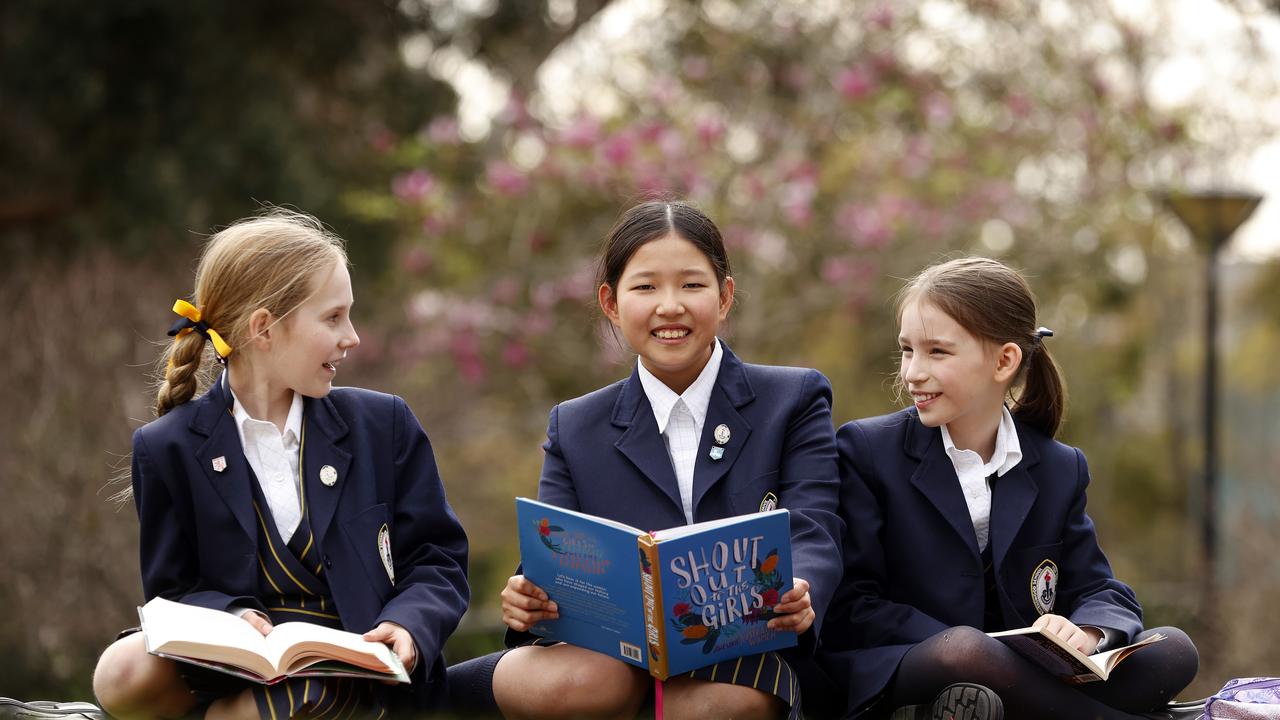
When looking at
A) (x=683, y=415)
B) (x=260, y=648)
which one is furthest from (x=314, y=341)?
(x=683, y=415)

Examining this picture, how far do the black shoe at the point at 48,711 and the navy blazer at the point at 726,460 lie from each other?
3.82 ft

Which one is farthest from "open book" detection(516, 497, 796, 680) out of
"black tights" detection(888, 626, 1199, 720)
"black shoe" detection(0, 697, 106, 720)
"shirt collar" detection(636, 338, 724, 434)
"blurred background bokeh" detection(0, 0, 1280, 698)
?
"blurred background bokeh" detection(0, 0, 1280, 698)

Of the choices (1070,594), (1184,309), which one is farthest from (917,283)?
(1184,309)

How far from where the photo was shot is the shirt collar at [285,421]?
3121mm

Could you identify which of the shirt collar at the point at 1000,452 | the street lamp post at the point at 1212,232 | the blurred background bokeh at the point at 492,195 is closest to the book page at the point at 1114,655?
the shirt collar at the point at 1000,452

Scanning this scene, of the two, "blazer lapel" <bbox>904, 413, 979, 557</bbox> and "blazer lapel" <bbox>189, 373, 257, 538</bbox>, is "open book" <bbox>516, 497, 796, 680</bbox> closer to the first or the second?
"blazer lapel" <bbox>904, 413, 979, 557</bbox>

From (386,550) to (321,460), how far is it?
0.85 feet

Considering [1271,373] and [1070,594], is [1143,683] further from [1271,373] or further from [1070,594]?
[1271,373]

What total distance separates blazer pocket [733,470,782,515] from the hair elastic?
4.04ft

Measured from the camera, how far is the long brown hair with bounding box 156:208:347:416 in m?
3.13

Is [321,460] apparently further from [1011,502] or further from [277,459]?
[1011,502]

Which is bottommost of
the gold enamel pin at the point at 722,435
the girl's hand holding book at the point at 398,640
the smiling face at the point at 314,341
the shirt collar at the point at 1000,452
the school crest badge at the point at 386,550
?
the girl's hand holding book at the point at 398,640

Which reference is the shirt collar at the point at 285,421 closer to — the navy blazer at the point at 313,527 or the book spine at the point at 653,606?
the navy blazer at the point at 313,527

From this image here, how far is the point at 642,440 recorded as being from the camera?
3.15 m
